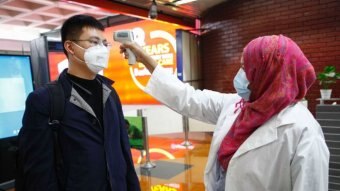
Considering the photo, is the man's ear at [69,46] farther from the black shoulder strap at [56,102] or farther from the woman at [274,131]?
the woman at [274,131]

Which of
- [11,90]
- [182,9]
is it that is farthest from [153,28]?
[11,90]

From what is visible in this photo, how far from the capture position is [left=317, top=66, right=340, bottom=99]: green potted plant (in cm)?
394

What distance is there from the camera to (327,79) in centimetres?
416

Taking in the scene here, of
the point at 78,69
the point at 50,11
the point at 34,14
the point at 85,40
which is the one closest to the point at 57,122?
the point at 78,69

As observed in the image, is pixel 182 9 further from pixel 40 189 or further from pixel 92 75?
pixel 40 189

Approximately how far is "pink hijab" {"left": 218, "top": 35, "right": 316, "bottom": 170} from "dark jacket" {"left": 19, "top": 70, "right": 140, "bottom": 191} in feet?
1.79

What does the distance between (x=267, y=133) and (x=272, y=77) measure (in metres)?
0.21

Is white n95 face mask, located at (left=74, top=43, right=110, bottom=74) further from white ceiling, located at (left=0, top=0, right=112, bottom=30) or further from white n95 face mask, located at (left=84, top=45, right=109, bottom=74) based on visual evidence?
white ceiling, located at (left=0, top=0, right=112, bottom=30)

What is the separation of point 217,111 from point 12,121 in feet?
3.89

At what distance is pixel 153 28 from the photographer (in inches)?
233

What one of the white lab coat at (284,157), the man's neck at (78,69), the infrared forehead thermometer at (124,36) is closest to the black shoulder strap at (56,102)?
the man's neck at (78,69)

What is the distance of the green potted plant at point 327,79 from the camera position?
394 centimetres

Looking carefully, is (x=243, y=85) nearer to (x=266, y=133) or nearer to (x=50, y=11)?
(x=266, y=133)

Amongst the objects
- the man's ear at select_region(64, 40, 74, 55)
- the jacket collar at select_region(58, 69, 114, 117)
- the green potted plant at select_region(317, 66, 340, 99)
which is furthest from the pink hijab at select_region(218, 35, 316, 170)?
the green potted plant at select_region(317, 66, 340, 99)
